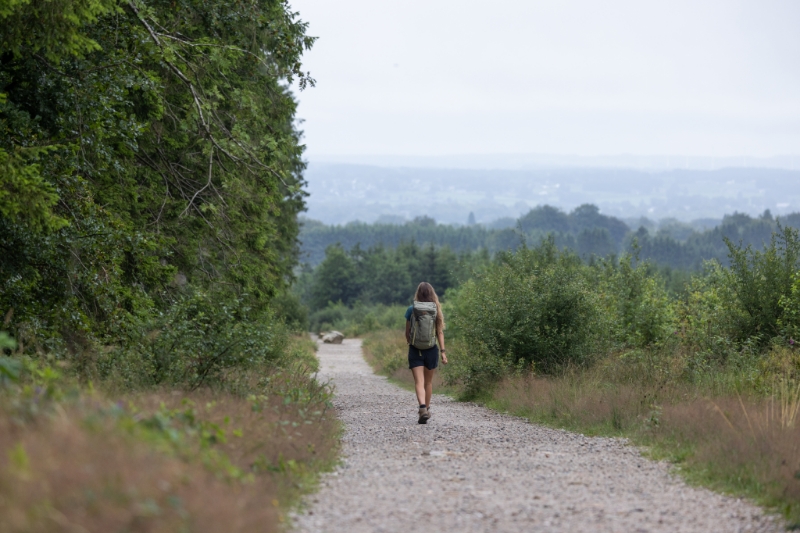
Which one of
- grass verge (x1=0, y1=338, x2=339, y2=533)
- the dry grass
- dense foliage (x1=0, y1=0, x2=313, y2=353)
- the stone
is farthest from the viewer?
the stone

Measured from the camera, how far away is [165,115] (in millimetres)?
15625

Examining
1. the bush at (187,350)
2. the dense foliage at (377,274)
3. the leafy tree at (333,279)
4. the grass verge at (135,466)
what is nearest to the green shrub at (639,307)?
the bush at (187,350)

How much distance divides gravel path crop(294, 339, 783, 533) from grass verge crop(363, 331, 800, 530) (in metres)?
0.32

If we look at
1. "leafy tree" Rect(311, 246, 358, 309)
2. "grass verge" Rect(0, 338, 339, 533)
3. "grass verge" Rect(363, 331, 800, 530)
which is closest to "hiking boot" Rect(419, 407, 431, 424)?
"grass verge" Rect(363, 331, 800, 530)

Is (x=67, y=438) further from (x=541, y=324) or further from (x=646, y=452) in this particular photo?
(x=541, y=324)

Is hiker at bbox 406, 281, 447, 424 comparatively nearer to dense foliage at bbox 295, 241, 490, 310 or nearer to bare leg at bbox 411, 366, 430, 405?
bare leg at bbox 411, 366, 430, 405

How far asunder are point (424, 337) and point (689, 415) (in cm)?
386

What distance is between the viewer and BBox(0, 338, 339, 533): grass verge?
11.6 ft

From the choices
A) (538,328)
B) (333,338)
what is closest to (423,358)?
(538,328)

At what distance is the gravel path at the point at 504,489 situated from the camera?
5.69 m

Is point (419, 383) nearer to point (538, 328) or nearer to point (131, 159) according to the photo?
point (538, 328)

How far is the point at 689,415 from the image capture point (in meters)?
9.38

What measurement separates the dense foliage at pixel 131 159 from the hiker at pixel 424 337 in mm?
2547

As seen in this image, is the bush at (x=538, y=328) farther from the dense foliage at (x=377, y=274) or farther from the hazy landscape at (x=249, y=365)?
the dense foliage at (x=377, y=274)
